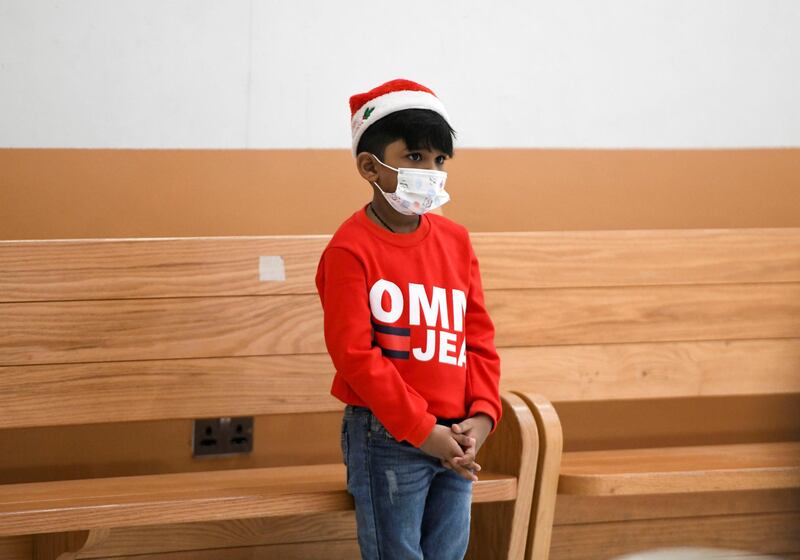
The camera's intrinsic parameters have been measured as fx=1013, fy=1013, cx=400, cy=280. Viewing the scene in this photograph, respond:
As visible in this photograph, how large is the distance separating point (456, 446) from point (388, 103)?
66 centimetres

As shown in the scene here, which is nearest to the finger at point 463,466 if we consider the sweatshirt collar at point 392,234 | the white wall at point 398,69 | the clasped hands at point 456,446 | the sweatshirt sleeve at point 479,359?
the clasped hands at point 456,446

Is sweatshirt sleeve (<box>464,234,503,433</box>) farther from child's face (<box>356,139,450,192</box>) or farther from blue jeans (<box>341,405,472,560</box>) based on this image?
child's face (<box>356,139,450,192</box>)

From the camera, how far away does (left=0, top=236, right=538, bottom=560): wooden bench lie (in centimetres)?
217

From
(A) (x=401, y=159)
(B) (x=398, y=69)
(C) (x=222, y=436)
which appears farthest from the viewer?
(B) (x=398, y=69)

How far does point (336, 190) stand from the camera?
2592 mm

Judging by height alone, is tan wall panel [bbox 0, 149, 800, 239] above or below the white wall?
below

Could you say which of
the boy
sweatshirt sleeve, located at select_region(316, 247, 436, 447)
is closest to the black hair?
the boy

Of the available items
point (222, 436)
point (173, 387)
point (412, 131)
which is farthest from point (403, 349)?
point (222, 436)

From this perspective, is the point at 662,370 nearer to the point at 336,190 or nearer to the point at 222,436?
the point at 336,190

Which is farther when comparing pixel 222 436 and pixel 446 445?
pixel 222 436

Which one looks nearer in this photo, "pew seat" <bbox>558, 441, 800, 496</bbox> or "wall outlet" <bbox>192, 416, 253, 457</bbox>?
"pew seat" <bbox>558, 441, 800, 496</bbox>

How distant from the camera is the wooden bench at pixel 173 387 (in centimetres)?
217

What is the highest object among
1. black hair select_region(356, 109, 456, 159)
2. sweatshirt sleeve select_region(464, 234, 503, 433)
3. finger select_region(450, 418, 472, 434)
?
black hair select_region(356, 109, 456, 159)

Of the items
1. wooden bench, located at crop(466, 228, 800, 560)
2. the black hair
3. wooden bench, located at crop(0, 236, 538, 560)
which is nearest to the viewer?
the black hair
